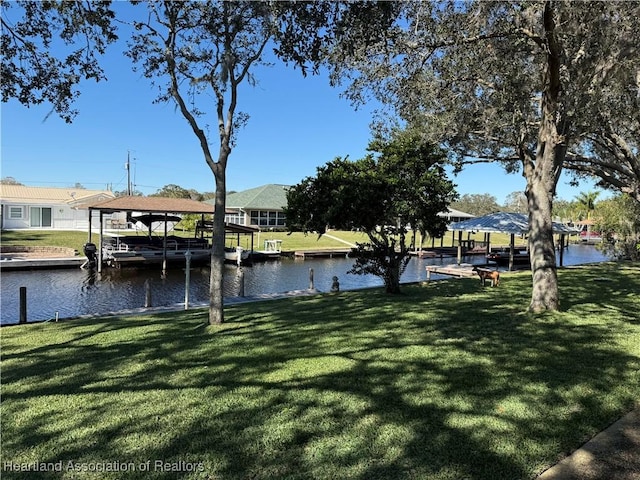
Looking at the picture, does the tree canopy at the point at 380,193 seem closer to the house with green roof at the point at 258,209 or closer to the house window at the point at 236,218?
the house with green roof at the point at 258,209

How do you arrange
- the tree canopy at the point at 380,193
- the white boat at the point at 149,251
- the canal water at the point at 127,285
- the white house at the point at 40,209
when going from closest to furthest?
the tree canopy at the point at 380,193 → the canal water at the point at 127,285 → the white boat at the point at 149,251 → the white house at the point at 40,209

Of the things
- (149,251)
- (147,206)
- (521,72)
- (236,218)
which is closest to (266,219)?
(236,218)

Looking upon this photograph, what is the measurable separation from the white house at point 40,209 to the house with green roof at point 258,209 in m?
13.6

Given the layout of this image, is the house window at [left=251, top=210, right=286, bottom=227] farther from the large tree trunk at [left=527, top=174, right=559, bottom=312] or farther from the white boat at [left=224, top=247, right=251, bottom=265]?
the large tree trunk at [left=527, top=174, right=559, bottom=312]

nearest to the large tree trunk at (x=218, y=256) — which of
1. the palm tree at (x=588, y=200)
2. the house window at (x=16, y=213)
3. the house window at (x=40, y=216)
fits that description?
the house window at (x=16, y=213)

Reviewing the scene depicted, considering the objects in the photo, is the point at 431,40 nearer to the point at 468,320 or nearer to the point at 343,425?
the point at 468,320

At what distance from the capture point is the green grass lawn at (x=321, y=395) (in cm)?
326

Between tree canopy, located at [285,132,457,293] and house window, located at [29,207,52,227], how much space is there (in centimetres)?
3920

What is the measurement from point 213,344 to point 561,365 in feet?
15.5

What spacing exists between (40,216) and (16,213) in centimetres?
197

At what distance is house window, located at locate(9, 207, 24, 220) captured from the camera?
40000 mm

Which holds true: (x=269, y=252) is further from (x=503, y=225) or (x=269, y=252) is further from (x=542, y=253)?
(x=542, y=253)

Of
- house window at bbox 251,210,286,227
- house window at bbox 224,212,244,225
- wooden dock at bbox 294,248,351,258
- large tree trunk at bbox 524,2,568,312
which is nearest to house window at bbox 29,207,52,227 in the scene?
house window at bbox 224,212,244,225

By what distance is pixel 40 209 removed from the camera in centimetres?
4178
